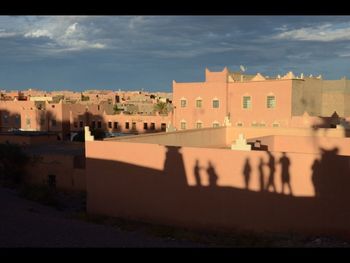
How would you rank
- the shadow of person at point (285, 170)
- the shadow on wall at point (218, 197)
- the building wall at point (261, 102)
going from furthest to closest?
the building wall at point (261, 102) < the shadow of person at point (285, 170) < the shadow on wall at point (218, 197)

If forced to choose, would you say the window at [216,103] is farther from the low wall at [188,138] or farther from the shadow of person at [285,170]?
the shadow of person at [285,170]

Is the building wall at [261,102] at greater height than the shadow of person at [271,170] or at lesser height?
greater

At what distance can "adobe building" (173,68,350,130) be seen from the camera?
113ft

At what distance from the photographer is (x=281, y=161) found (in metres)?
13.2

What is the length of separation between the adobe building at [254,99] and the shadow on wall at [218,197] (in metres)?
18.8

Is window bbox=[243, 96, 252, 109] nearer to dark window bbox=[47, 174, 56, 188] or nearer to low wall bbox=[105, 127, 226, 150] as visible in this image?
low wall bbox=[105, 127, 226, 150]

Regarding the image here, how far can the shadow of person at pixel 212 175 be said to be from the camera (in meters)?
14.5

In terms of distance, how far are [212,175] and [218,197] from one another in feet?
2.54

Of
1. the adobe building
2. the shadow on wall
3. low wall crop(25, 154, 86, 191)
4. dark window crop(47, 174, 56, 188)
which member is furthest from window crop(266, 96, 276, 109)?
the shadow on wall

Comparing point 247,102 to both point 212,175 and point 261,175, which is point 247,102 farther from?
point 261,175

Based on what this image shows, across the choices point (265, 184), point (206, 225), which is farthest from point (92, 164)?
point (265, 184)

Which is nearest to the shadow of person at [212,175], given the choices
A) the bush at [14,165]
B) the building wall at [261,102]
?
the bush at [14,165]

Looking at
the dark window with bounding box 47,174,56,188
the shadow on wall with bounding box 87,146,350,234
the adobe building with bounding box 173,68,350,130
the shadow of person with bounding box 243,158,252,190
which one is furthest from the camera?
the adobe building with bounding box 173,68,350,130
